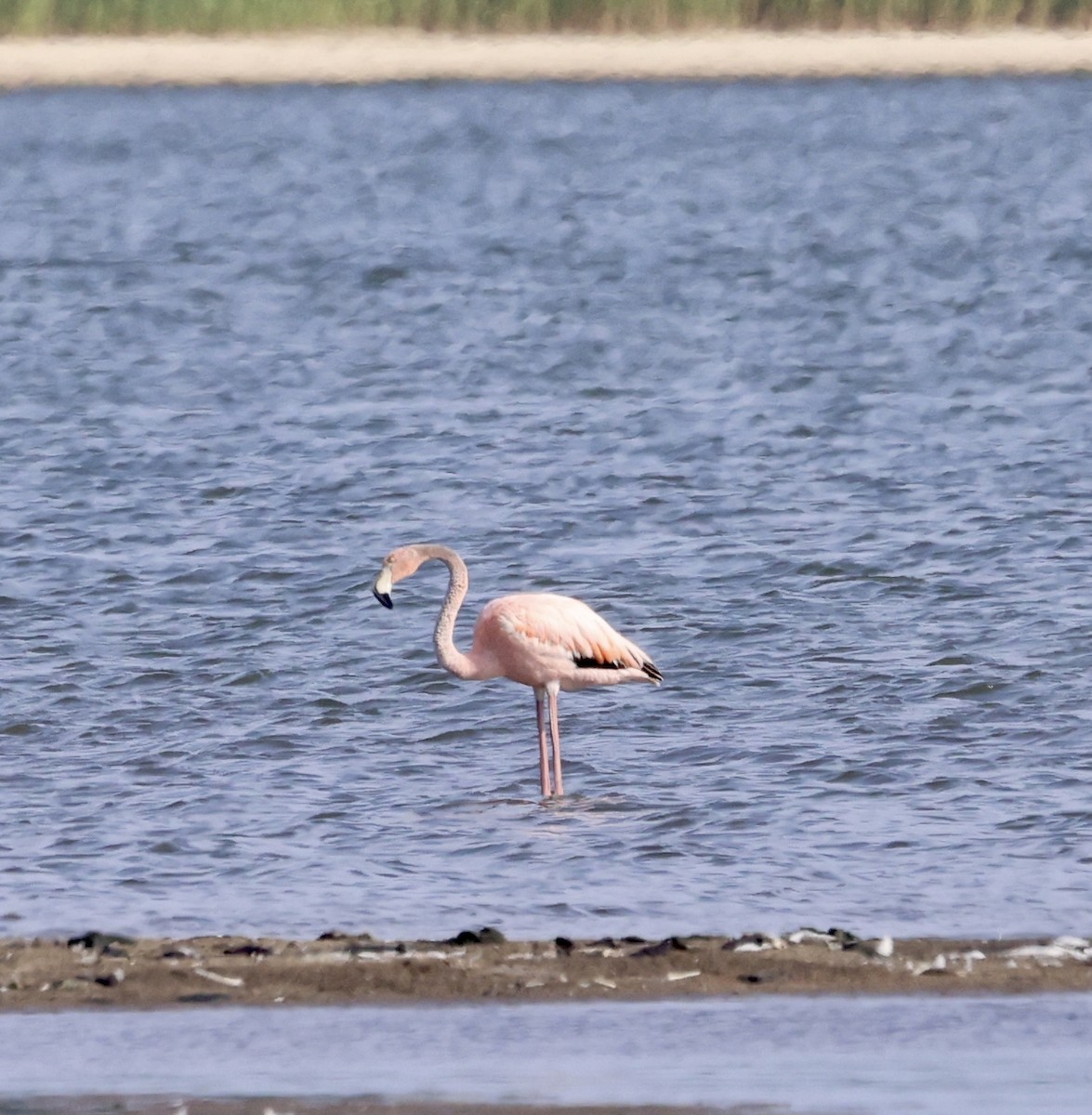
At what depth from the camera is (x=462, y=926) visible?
8.85m

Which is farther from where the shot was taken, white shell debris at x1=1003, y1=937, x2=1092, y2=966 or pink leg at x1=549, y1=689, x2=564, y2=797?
pink leg at x1=549, y1=689, x2=564, y2=797

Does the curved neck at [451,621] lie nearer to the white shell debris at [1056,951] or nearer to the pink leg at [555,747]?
the pink leg at [555,747]

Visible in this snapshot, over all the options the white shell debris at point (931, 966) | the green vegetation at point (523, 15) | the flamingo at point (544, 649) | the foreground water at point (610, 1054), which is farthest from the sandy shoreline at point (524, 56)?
the foreground water at point (610, 1054)

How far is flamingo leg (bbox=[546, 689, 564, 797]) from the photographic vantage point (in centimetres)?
1095

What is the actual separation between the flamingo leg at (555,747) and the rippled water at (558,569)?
12 cm

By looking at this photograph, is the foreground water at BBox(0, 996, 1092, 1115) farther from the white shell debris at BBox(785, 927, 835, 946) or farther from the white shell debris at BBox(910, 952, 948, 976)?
the white shell debris at BBox(785, 927, 835, 946)

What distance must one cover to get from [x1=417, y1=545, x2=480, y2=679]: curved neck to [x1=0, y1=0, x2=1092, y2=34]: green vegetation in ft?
Result: 141

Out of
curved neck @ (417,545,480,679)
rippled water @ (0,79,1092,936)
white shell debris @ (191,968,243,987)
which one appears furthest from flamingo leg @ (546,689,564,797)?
white shell debris @ (191,968,243,987)

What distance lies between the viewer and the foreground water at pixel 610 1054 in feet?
Result: 21.9

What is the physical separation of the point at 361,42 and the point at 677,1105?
172 feet

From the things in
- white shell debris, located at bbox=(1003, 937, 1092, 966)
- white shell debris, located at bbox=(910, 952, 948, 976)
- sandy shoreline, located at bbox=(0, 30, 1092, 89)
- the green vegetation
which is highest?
the green vegetation

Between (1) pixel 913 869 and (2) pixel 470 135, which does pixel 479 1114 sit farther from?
(2) pixel 470 135

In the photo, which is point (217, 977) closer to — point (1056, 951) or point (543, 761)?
point (1056, 951)

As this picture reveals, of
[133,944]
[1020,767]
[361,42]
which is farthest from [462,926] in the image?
[361,42]
